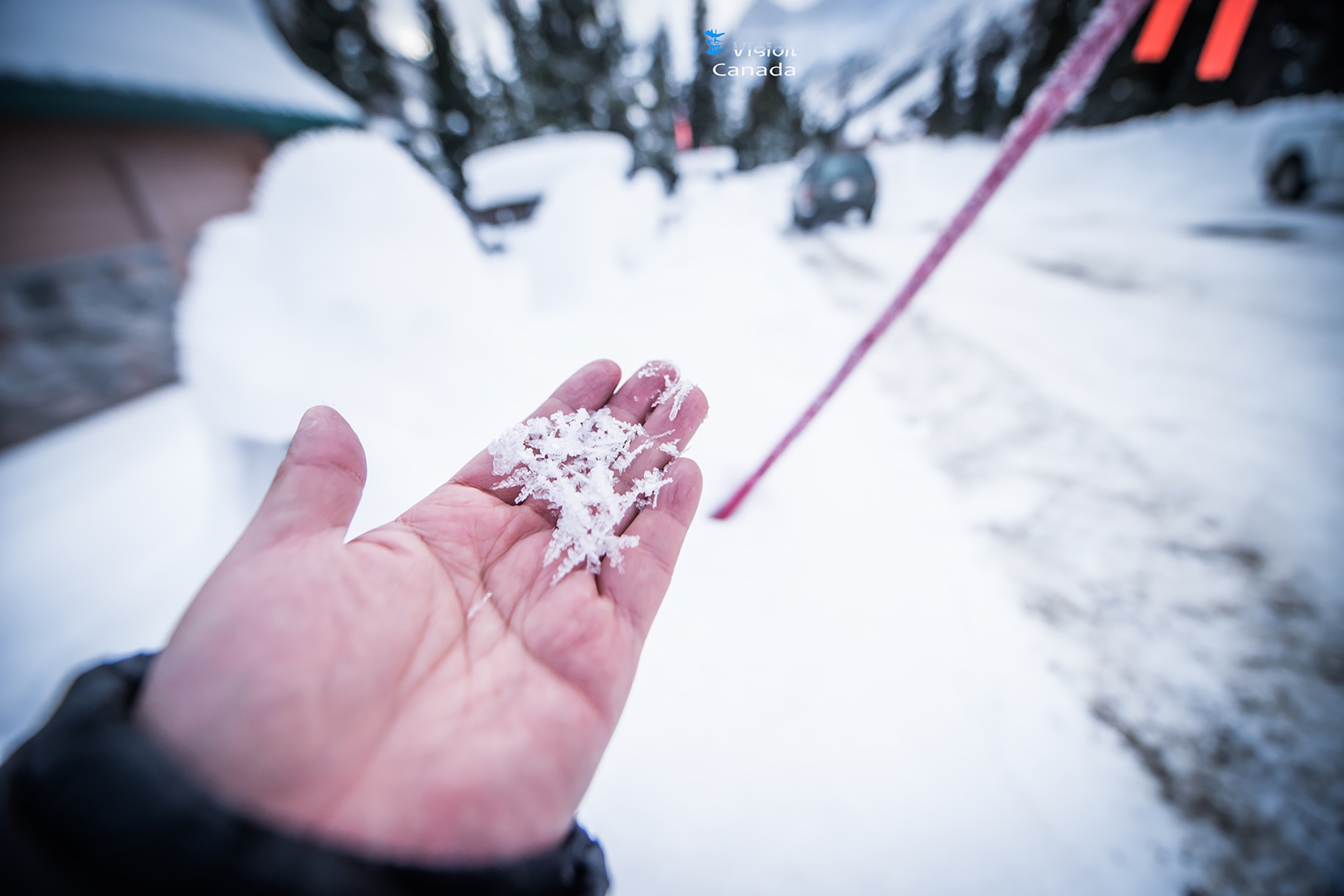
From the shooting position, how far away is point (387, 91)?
12781 mm

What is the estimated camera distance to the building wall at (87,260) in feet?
14.5

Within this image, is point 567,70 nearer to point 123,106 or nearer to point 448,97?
point 448,97

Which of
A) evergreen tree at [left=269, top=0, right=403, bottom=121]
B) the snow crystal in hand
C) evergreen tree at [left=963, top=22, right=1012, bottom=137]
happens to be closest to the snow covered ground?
the snow crystal in hand

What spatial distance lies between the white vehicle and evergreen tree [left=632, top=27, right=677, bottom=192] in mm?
13480

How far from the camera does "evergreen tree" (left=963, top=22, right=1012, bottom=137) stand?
1798 centimetres

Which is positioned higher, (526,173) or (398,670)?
(526,173)

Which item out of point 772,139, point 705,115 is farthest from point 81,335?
point 772,139

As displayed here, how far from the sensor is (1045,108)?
145 cm

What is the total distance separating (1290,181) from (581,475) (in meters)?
12.4

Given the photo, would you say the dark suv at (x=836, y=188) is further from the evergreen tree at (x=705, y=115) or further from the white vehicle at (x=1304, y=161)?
the evergreen tree at (x=705, y=115)

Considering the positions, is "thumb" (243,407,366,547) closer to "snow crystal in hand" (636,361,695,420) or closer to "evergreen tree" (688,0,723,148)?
"snow crystal in hand" (636,361,695,420)

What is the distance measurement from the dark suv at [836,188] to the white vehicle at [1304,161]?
583cm

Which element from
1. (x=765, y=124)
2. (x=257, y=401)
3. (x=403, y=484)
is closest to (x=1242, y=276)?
(x=403, y=484)

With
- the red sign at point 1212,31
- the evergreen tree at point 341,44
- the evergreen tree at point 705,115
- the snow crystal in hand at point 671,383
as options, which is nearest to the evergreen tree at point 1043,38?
the evergreen tree at point 705,115
